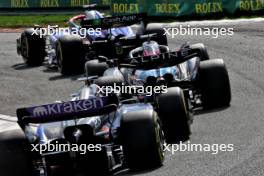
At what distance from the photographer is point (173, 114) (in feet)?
35.1

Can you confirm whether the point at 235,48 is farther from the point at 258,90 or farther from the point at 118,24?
the point at 258,90

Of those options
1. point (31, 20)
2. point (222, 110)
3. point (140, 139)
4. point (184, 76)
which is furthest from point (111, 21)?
point (31, 20)

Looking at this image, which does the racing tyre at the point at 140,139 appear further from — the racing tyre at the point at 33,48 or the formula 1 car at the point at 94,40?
the racing tyre at the point at 33,48

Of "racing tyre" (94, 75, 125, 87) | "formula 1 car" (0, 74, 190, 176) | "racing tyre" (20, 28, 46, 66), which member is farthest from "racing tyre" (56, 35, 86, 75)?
"formula 1 car" (0, 74, 190, 176)

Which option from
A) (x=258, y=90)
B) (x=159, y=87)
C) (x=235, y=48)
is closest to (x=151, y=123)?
(x=159, y=87)

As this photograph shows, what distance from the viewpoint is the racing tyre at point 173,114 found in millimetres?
10680

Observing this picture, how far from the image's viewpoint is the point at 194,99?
13492mm

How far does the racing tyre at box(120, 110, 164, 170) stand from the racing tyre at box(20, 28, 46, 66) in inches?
457

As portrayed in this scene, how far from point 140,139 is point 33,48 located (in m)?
11.8

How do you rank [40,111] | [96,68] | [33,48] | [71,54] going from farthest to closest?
1. [33,48]
2. [71,54]
3. [96,68]
4. [40,111]

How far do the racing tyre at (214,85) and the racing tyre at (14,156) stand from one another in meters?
4.44

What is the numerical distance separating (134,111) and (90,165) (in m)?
0.83

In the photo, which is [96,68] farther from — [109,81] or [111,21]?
[111,21]

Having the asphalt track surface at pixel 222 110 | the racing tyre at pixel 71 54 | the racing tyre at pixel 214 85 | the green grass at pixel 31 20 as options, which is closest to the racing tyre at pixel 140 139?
the asphalt track surface at pixel 222 110
